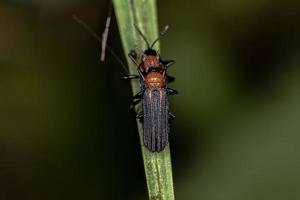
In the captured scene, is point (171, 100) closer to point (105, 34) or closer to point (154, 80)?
point (154, 80)

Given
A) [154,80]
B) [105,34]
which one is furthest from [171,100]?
[105,34]


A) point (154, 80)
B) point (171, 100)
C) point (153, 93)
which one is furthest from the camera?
point (171, 100)

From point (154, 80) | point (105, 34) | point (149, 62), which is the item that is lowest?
point (154, 80)

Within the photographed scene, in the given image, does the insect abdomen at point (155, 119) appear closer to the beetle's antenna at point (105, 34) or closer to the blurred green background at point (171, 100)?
the blurred green background at point (171, 100)

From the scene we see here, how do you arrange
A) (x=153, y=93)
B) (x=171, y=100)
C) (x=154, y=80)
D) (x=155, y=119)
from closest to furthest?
(x=155, y=119), (x=153, y=93), (x=154, y=80), (x=171, y=100)

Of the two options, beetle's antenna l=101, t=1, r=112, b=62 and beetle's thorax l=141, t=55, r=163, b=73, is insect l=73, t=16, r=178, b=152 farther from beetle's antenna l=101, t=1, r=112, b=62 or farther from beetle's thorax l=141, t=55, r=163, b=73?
beetle's antenna l=101, t=1, r=112, b=62

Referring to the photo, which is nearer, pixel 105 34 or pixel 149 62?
pixel 149 62

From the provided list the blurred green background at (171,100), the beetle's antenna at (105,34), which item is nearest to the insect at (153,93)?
the blurred green background at (171,100)
